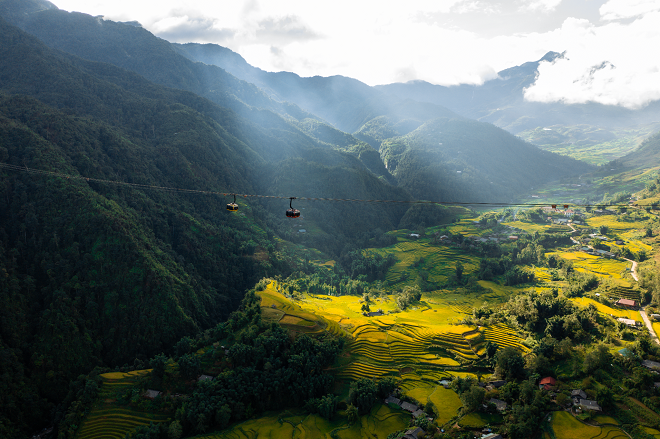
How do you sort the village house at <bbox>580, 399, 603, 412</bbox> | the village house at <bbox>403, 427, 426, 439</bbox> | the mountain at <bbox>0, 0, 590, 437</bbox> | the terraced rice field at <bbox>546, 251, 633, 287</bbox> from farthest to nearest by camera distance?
the terraced rice field at <bbox>546, 251, 633, 287</bbox> → the mountain at <bbox>0, 0, 590, 437</bbox> → the village house at <bbox>580, 399, 603, 412</bbox> → the village house at <bbox>403, 427, 426, 439</bbox>

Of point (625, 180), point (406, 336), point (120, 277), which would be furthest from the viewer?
point (625, 180)

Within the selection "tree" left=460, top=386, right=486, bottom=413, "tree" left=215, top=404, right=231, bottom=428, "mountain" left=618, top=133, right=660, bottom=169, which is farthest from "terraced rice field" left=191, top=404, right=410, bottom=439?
"mountain" left=618, top=133, right=660, bottom=169

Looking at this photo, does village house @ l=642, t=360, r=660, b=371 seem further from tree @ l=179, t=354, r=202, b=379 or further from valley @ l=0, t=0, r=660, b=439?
tree @ l=179, t=354, r=202, b=379

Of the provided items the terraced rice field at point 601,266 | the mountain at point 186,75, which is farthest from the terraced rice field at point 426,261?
the mountain at point 186,75

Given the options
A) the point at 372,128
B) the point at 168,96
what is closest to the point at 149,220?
the point at 168,96

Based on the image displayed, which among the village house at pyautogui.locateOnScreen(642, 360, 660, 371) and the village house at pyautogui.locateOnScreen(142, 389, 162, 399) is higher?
the village house at pyautogui.locateOnScreen(642, 360, 660, 371)

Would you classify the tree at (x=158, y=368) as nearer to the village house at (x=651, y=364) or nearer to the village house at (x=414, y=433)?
the village house at (x=414, y=433)

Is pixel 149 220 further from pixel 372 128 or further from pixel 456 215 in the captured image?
pixel 372 128
